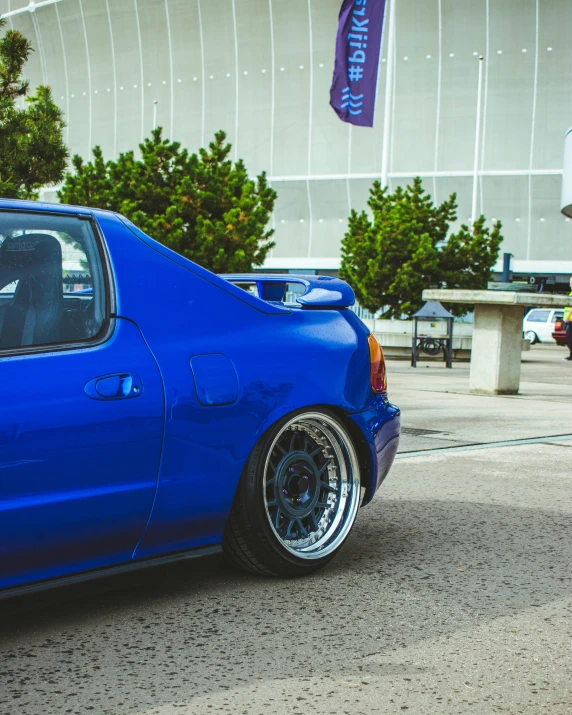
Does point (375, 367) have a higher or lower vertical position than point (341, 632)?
higher

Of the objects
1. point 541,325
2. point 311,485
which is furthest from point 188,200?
point 541,325

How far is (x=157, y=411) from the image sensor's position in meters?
3.70

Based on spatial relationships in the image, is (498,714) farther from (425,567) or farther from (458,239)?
(458,239)

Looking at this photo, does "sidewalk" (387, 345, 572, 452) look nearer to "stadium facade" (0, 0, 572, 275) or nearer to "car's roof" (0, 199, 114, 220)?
"car's roof" (0, 199, 114, 220)

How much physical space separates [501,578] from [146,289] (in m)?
1.88

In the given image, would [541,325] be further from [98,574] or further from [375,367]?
[98,574]

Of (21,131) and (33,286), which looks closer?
(33,286)

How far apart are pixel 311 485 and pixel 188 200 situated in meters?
19.8

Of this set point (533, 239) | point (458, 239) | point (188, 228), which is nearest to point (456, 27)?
point (533, 239)

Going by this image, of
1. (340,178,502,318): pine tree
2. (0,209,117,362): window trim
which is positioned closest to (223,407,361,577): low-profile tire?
(0,209,117,362): window trim

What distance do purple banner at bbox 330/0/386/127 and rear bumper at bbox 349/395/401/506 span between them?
90.8 ft

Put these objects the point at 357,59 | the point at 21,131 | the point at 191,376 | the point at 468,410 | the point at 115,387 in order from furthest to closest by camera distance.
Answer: the point at 357,59 → the point at 21,131 → the point at 468,410 → the point at 191,376 → the point at 115,387

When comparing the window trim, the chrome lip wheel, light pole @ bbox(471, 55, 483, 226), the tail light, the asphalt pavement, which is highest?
light pole @ bbox(471, 55, 483, 226)

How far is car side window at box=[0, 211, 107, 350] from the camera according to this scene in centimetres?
362
